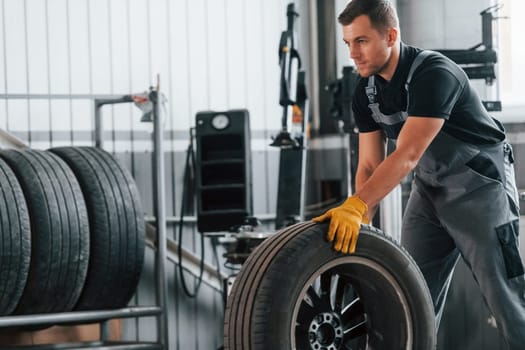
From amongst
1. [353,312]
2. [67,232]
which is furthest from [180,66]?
[353,312]

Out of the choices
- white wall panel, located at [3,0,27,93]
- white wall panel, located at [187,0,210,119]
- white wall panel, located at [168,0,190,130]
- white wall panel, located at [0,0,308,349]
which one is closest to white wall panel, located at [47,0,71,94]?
white wall panel, located at [0,0,308,349]

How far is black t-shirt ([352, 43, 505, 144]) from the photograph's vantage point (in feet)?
9.75

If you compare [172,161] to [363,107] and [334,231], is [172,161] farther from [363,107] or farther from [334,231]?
[334,231]

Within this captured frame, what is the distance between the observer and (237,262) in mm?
4953

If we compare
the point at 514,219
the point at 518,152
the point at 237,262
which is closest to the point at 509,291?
the point at 514,219

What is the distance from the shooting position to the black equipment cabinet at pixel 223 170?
5.27m

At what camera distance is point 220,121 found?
5.28 metres

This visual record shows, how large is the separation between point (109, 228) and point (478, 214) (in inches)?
79.8

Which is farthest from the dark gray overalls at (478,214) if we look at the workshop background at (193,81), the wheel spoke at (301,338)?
the workshop background at (193,81)

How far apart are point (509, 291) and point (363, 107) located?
0.78 meters

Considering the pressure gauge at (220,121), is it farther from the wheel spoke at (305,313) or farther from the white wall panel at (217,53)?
the wheel spoke at (305,313)

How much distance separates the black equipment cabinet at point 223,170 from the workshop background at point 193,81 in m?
0.28

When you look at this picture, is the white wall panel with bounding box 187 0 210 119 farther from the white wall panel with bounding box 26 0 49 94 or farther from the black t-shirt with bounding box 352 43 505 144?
the black t-shirt with bounding box 352 43 505 144

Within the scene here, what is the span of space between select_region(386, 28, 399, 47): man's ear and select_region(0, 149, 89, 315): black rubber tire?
6.48 ft
